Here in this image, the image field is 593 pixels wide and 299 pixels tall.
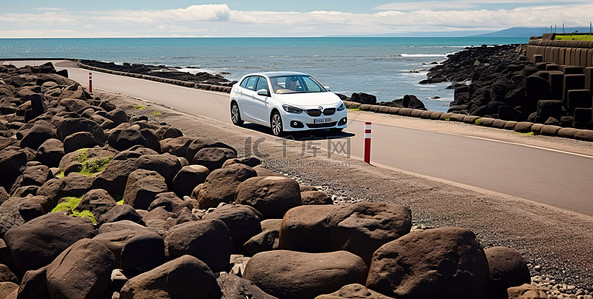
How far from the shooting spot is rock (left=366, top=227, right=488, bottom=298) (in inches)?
251

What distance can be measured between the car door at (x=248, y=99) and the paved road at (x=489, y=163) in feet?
1.59

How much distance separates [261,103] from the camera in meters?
18.4

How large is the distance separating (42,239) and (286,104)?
9562 millimetres

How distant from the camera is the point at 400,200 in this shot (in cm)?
998

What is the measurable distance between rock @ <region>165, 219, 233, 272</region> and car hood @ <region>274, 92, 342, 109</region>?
30.8 feet

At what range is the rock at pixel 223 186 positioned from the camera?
411 inches

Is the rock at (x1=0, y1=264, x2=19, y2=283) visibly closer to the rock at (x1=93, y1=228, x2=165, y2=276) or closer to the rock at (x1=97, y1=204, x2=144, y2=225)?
the rock at (x1=93, y1=228, x2=165, y2=276)

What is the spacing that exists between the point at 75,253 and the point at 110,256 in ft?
1.21

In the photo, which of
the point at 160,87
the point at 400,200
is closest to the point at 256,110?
the point at 400,200

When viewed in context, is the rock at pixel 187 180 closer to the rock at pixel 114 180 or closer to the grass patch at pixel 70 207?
the rock at pixel 114 180

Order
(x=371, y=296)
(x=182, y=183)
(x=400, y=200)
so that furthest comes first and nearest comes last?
(x=182, y=183) < (x=400, y=200) < (x=371, y=296)

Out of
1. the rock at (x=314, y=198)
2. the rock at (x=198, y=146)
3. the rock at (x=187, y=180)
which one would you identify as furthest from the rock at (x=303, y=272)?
the rock at (x=198, y=146)

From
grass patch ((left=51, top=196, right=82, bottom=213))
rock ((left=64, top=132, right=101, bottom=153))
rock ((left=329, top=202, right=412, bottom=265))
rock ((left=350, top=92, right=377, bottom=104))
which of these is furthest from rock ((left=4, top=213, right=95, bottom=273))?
rock ((left=350, top=92, right=377, bottom=104))

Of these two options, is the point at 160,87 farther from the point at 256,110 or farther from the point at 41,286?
the point at 41,286
